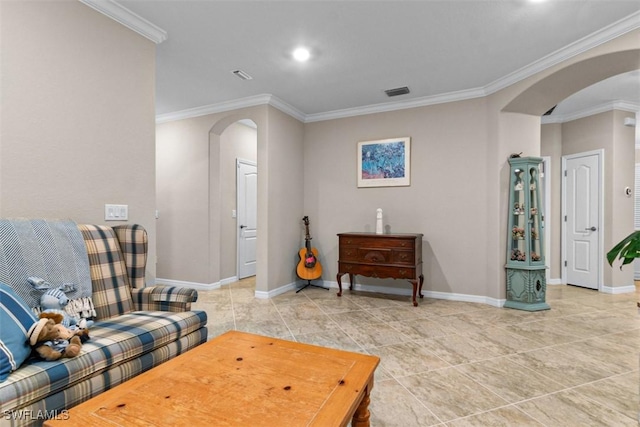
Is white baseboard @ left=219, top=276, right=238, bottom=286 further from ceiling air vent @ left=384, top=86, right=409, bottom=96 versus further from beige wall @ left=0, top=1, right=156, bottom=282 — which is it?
ceiling air vent @ left=384, top=86, right=409, bottom=96

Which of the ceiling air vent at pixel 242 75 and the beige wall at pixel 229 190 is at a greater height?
the ceiling air vent at pixel 242 75

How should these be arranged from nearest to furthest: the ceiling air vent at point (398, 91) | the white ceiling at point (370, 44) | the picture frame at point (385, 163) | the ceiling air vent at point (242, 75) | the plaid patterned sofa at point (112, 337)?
the plaid patterned sofa at point (112, 337)
the white ceiling at point (370, 44)
the ceiling air vent at point (242, 75)
the ceiling air vent at point (398, 91)
the picture frame at point (385, 163)

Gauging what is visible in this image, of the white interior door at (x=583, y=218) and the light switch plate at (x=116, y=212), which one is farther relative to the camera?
the white interior door at (x=583, y=218)

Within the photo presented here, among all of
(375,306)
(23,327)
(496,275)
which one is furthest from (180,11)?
(496,275)

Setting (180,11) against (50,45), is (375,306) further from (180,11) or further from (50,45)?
(50,45)

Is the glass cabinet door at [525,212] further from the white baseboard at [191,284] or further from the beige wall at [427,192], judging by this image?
the white baseboard at [191,284]

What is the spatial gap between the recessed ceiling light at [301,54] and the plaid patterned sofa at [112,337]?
2.10m

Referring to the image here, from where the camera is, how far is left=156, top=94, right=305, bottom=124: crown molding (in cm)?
417

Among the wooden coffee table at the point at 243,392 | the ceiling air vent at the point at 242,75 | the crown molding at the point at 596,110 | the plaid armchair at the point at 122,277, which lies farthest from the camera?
the crown molding at the point at 596,110

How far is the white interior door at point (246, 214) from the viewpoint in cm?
537

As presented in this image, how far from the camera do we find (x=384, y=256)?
13.0 feet

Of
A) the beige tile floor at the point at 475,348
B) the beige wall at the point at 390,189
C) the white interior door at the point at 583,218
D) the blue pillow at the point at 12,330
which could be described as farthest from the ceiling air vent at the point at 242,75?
the white interior door at the point at 583,218

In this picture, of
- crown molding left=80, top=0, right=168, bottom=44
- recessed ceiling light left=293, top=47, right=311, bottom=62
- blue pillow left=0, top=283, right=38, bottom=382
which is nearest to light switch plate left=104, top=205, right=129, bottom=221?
blue pillow left=0, top=283, right=38, bottom=382

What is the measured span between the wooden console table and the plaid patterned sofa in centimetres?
239
